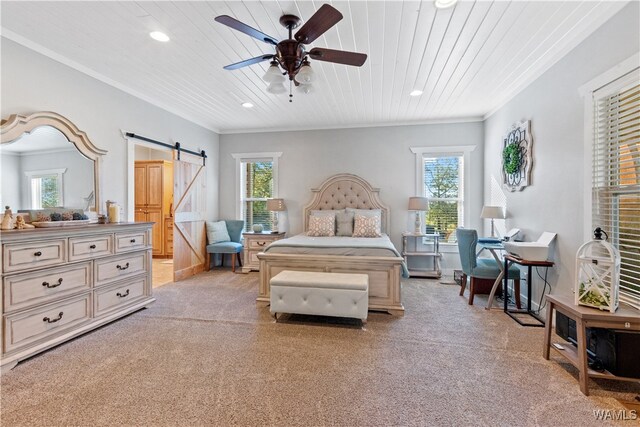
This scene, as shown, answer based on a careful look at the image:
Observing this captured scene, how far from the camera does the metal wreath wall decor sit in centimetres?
359

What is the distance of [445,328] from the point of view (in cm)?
298

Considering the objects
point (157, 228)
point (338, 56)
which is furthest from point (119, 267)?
point (157, 228)

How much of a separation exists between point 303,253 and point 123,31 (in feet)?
9.43

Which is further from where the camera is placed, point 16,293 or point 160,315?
point 160,315

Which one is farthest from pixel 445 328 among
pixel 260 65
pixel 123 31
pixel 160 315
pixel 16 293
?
pixel 123 31

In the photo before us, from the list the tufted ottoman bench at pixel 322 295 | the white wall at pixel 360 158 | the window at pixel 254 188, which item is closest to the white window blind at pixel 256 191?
the window at pixel 254 188

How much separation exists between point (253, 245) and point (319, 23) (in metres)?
4.22

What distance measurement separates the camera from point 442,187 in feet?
17.9

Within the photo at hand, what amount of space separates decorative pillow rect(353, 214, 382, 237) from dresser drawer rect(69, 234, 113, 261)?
3377 mm

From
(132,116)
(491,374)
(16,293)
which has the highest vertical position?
(132,116)

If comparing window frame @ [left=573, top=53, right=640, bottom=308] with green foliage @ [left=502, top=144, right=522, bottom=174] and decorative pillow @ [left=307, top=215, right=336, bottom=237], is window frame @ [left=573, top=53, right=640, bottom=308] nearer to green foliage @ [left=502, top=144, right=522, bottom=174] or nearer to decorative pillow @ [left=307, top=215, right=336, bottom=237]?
green foliage @ [left=502, top=144, right=522, bottom=174]

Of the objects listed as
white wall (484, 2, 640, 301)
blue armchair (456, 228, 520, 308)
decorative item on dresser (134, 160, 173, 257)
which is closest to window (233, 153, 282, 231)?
decorative item on dresser (134, 160, 173, 257)

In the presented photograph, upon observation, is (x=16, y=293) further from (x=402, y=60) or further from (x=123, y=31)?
(x=402, y=60)

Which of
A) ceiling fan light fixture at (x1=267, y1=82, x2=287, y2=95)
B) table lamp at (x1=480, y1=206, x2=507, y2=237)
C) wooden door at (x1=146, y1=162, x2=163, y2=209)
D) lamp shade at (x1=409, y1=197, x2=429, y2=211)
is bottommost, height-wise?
table lamp at (x1=480, y1=206, x2=507, y2=237)
